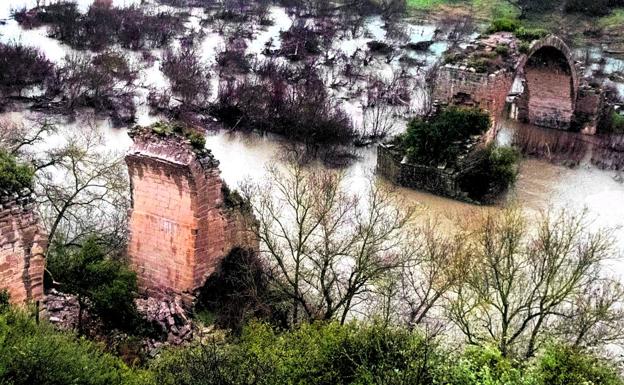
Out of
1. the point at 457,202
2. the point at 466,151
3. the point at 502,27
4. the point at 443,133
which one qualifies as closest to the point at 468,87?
the point at 443,133

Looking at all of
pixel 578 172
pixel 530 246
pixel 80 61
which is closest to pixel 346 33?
pixel 80 61

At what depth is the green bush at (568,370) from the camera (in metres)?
11.0

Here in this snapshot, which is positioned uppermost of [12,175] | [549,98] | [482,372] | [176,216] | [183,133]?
[183,133]

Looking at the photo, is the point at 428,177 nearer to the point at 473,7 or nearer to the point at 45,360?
the point at 45,360

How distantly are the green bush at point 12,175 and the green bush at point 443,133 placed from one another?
13.4m

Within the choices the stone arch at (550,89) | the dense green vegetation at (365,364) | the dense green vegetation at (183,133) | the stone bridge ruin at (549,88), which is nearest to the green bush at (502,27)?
the stone bridge ruin at (549,88)

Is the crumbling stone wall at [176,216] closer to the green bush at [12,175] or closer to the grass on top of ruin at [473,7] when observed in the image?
the green bush at [12,175]

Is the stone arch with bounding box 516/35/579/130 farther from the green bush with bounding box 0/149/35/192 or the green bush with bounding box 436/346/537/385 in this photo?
the green bush with bounding box 0/149/35/192

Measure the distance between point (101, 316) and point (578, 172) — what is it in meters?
17.9

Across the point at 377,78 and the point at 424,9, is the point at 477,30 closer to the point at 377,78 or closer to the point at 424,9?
the point at 424,9

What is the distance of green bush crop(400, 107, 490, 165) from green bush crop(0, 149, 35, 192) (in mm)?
13413

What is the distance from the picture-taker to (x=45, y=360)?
973 cm

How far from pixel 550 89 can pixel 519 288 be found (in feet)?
57.7

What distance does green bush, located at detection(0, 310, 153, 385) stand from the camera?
31.6 feet
